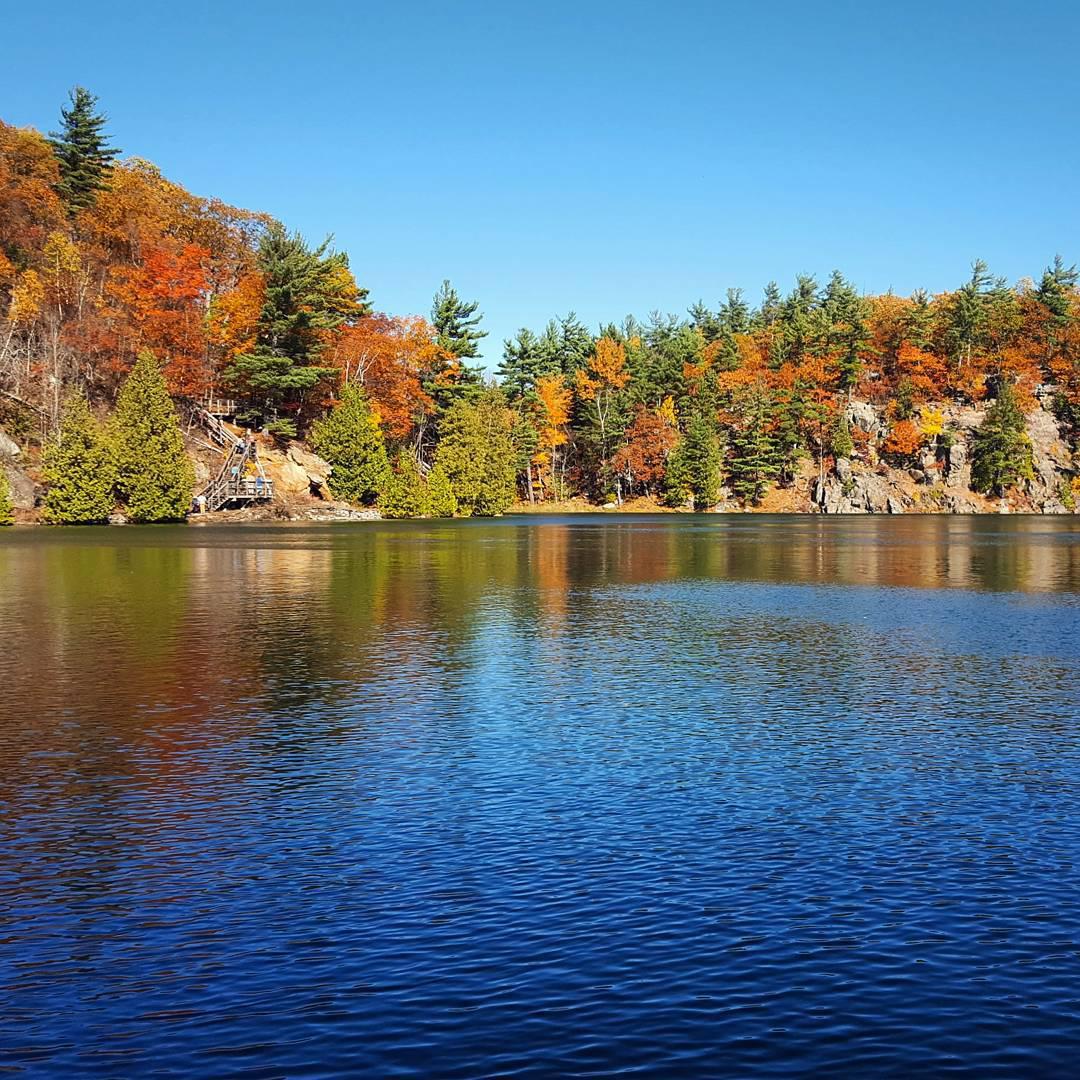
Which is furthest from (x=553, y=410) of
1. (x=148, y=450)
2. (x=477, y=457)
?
(x=148, y=450)

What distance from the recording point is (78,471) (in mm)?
91875

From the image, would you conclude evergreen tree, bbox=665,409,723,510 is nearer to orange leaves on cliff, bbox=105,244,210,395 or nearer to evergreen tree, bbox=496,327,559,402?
evergreen tree, bbox=496,327,559,402

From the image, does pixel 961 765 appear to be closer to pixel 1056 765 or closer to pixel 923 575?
pixel 1056 765

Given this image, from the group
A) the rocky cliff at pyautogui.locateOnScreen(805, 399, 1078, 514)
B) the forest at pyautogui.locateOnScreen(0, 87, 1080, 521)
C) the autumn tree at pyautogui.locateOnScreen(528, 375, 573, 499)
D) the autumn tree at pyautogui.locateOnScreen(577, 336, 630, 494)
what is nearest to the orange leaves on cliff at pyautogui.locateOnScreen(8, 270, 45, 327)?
the forest at pyautogui.locateOnScreen(0, 87, 1080, 521)

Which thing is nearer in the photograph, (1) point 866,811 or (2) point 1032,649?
(1) point 866,811

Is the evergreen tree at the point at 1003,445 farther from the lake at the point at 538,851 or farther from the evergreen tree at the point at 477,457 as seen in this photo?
the lake at the point at 538,851

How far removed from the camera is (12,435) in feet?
335

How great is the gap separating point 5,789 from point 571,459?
Answer: 506ft

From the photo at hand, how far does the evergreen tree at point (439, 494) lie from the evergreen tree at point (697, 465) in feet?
128

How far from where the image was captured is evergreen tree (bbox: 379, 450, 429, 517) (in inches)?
4742

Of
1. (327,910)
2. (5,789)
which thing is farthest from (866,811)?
(5,789)

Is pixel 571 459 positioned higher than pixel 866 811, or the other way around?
pixel 571 459

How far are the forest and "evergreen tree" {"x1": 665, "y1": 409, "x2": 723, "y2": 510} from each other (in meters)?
0.35

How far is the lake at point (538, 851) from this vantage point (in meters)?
8.80
